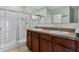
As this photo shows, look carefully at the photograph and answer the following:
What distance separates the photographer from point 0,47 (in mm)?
2600

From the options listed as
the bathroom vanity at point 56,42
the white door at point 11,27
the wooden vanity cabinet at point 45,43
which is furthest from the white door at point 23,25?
the wooden vanity cabinet at point 45,43

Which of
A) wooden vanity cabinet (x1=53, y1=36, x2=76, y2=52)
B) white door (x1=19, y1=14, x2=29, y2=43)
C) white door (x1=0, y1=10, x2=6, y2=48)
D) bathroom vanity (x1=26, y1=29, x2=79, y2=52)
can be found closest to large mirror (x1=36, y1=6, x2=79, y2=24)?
bathroom vanity (x1=26, y1=29, x2=79, y2=52)

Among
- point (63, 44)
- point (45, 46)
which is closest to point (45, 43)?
point (45, 46)

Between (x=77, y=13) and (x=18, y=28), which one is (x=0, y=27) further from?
(x=77, y=13)

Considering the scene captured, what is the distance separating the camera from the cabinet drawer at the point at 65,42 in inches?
60.2

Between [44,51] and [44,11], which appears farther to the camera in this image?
[44,11]

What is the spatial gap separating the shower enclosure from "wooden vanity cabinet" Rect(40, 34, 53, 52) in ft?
2.20

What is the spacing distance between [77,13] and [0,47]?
2039mm

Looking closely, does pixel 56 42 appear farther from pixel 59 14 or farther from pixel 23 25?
pixel 23 25

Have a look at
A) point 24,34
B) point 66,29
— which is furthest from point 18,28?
point 66,29

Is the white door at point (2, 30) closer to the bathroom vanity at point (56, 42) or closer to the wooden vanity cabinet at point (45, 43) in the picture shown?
the bathroom vanity at point (56, 42)

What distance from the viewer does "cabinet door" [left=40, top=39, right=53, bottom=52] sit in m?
2.07

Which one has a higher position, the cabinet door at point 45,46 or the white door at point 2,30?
the white door at point 2,30
